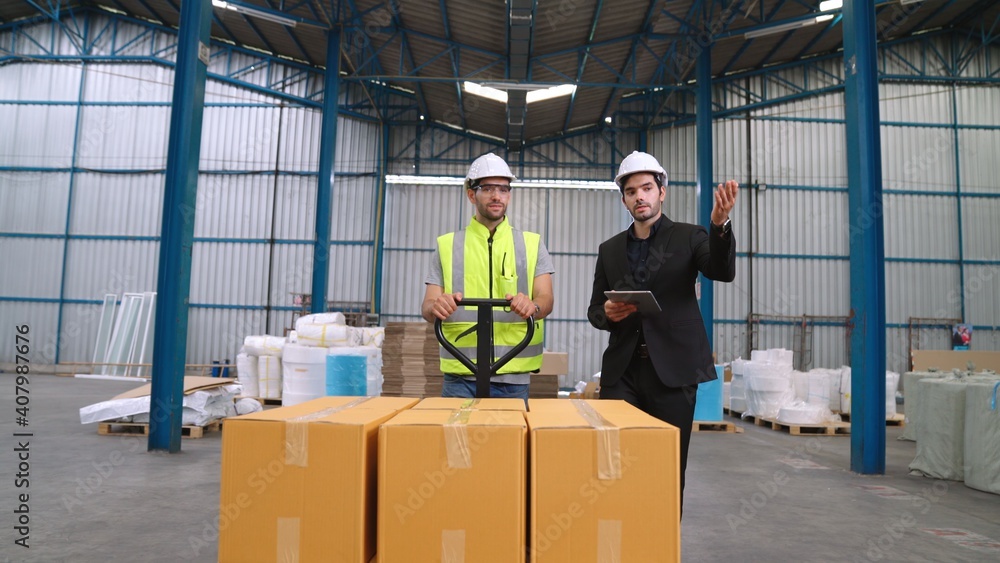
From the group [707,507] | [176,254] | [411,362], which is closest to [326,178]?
[411,362]

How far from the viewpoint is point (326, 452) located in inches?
59.7

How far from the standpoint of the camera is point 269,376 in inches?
454

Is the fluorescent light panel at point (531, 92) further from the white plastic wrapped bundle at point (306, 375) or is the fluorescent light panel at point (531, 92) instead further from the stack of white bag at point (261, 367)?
the white plastic wrapped bundle at point (306, 375)

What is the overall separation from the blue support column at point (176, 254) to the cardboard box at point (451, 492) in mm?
5870

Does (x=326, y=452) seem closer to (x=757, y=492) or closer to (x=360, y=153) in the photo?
(x=757, y=492)

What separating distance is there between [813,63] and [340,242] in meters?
14.5

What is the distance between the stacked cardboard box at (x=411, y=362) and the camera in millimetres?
7871

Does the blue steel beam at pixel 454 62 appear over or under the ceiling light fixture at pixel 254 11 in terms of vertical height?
over

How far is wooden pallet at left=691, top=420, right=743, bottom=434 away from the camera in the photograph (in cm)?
1019

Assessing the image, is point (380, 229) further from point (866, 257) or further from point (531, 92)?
point (866, 257)

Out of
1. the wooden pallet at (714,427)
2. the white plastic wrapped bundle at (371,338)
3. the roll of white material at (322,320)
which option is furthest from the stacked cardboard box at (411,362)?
the wooden pallet at (714,427)

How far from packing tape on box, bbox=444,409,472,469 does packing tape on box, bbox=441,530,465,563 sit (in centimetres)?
15

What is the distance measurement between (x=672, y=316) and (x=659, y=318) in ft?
0.18

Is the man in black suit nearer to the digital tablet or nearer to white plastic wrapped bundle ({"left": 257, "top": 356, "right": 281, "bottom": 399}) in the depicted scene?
the digital tablet
